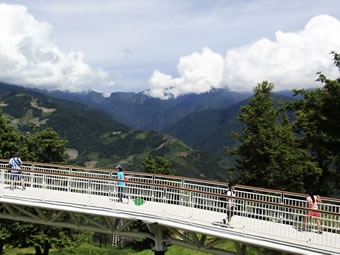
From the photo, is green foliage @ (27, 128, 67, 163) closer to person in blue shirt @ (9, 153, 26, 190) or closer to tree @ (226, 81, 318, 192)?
person in blue shirt @ (9, 153, 26, 190)

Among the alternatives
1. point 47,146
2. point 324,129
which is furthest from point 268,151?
point 47,146

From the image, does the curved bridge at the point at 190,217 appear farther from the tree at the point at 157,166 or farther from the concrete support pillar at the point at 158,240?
the tree at the point at 157,166

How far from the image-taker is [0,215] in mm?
23453

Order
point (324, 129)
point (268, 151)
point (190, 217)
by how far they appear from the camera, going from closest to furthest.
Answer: point (190, 217) < point (268, 151) < point (324, 129)

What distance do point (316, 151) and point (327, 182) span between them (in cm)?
354

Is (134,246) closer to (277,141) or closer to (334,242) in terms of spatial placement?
(277,141)

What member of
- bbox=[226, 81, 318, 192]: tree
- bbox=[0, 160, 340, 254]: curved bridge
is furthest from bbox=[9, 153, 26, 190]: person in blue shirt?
bbox=[226, 81, 318, 192]: tree

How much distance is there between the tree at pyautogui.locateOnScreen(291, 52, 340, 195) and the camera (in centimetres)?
3547

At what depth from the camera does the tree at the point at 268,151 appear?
116 feet

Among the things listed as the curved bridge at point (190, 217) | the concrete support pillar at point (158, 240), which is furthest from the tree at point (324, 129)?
the concrete support pillar at point (158, 240)

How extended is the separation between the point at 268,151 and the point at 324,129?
6.17m

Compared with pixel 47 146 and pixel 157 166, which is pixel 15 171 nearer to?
pixel 47 146

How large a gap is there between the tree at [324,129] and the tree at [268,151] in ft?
5.08

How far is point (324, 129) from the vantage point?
36844mm
